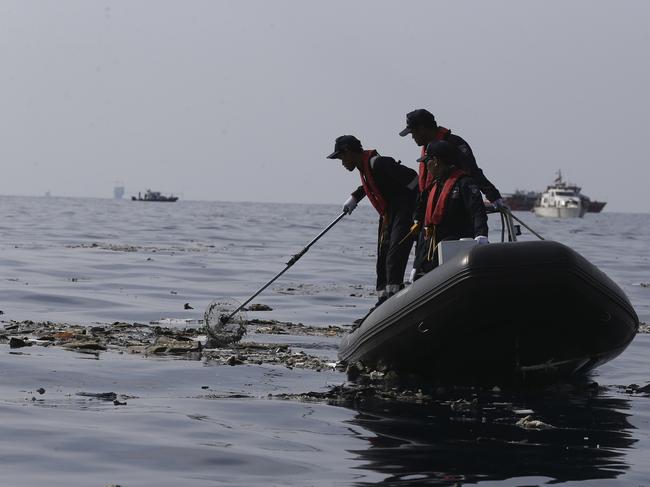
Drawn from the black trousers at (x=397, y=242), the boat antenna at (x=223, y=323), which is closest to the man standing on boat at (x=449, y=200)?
the black trousers at (x=397, y=242)

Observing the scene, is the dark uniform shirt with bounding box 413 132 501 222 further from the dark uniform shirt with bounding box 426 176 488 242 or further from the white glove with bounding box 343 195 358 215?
the white glove with bounding box 343 195 358 215

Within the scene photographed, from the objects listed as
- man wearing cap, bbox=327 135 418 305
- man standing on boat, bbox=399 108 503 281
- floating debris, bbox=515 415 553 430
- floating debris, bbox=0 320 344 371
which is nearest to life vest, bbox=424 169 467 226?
man standing on boat, bbox=399 108 503 281

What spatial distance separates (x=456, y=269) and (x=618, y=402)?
1827 mm

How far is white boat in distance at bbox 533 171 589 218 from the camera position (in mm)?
143750

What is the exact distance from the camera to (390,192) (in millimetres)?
12094

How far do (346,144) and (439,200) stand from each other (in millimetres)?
1662

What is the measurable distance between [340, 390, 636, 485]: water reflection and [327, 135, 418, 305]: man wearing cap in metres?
1.86

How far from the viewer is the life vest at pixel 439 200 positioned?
10516 mm

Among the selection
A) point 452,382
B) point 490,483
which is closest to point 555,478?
point 490,483

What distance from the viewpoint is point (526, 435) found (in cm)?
863

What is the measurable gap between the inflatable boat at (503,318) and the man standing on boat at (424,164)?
312mm

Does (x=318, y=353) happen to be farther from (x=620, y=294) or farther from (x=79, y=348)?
(x=620, y=294)

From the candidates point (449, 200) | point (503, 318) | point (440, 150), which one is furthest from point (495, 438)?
point (440, 150)

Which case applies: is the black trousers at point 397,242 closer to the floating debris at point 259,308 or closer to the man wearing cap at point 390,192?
the man wearing cap at point 390,192
